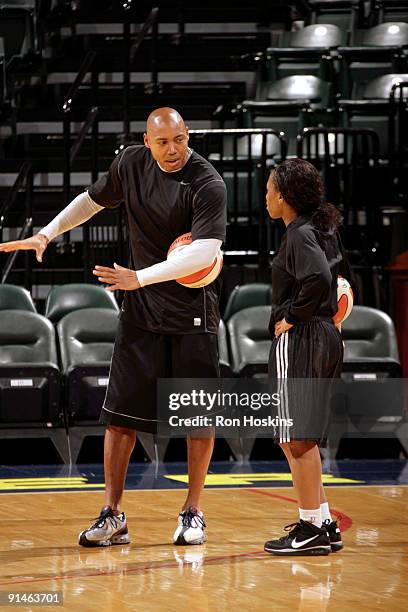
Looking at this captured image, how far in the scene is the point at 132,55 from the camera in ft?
45.1

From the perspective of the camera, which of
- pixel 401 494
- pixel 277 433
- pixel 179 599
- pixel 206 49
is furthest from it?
pixel 206 49

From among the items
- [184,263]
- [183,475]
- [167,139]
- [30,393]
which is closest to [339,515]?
[184,263]

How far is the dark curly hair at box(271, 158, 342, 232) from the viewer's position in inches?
219

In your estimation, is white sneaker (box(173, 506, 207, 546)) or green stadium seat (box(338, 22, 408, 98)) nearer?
white sneaker (box(173, 506, 207, 546))

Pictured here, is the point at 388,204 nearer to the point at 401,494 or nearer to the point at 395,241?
the point at 395,241

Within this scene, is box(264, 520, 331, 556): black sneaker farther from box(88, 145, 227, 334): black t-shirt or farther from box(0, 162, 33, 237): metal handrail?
box(0, 162, 33, 237): metal handrail

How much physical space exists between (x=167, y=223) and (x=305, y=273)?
69 centimetres

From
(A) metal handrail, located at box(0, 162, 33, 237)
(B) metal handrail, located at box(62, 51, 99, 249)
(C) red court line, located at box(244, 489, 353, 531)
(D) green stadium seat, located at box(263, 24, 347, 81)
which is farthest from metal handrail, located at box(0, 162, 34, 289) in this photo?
(C) red court line, located at box(244, 489, 353, 531)

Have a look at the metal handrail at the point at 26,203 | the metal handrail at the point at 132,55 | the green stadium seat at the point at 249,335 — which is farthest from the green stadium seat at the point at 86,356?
the metal handrail at the point at 132,55

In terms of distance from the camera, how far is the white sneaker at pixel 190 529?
226 inches

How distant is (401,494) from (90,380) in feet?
8.02

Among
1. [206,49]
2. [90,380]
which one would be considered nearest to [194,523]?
[90,380]

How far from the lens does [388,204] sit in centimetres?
1146

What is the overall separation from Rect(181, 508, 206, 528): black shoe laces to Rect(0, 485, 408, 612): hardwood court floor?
10 centimetres
